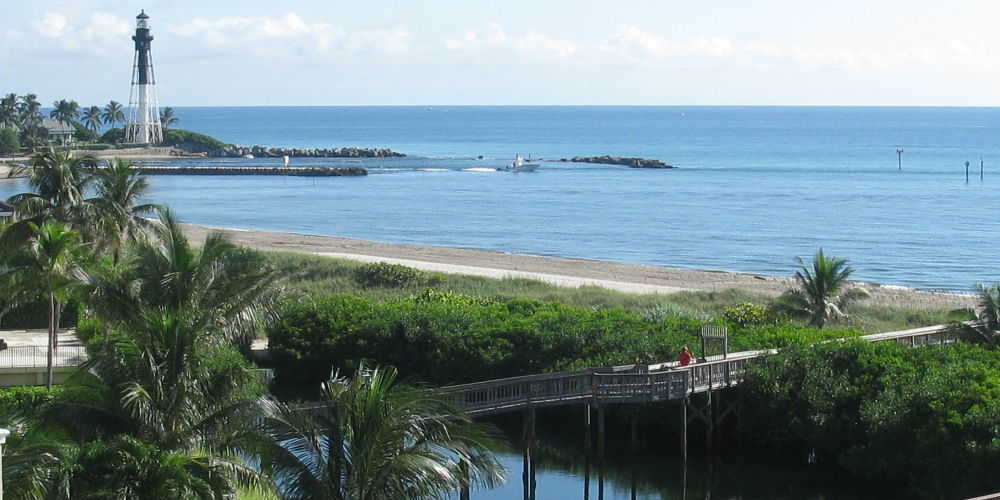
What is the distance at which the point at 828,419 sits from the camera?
93.0 feet

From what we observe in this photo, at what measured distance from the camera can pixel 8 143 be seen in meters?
148

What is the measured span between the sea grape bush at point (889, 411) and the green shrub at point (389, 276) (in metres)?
21.9

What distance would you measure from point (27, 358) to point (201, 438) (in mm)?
17672

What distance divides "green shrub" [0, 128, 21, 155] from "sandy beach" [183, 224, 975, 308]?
251ft

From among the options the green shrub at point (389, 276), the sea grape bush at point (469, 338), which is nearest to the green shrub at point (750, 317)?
the sea grape bush at point (469, 338)

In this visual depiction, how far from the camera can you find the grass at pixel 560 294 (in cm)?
4509

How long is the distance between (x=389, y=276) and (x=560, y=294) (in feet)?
24.3

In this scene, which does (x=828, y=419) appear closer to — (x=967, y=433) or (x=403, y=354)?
(x=967, y=433)

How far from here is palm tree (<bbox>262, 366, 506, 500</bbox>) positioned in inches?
595

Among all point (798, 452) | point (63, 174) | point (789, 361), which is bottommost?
point (798, 452)

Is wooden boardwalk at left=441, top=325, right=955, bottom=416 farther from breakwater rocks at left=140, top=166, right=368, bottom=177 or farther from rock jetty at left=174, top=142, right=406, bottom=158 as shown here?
rock jetty at left=174, top=142, right=406, bottom=158

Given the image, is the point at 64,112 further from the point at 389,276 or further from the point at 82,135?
the point at 389,276

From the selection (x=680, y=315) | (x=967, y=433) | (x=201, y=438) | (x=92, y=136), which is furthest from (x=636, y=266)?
(x=92, y=136)

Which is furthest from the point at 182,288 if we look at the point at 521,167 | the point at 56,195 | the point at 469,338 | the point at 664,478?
the point at 521,167
